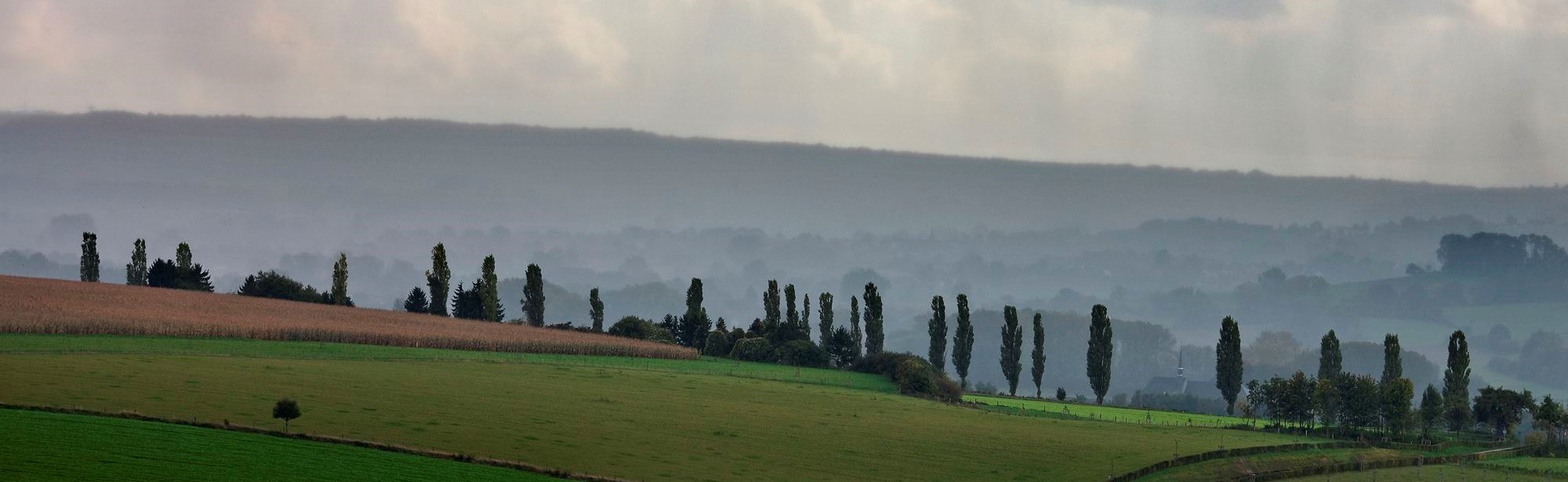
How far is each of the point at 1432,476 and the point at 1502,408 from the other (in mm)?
48656

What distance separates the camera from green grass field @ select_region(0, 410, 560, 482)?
6338 centimetres

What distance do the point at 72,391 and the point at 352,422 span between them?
50.1ft

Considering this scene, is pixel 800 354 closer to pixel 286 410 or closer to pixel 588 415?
pixel 588 415

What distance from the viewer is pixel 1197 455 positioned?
4742 inches

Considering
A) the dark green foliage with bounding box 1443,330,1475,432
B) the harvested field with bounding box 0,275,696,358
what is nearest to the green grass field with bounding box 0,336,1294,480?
the harvested field with bounding box 0,275,696,358

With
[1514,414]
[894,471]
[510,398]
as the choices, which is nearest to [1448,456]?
[1514,414]

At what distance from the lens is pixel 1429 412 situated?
530ft

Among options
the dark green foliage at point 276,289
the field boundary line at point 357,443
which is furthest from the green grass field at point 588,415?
the dark green foliage at point 276,289

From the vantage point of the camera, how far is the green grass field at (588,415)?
87.4m

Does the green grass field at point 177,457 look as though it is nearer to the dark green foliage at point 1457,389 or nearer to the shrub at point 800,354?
the shrub at point 800,354

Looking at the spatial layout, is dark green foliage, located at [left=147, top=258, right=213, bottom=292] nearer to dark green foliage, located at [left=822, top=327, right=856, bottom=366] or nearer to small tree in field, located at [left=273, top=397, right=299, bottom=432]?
dark green foliage, located at [left=822, top=327, right=856, bottom=366]

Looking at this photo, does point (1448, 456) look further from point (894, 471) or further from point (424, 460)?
point (424, 460)

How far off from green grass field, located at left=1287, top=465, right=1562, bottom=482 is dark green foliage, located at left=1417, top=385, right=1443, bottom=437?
24635 millimetres

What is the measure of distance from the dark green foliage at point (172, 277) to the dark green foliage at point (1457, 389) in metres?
148
